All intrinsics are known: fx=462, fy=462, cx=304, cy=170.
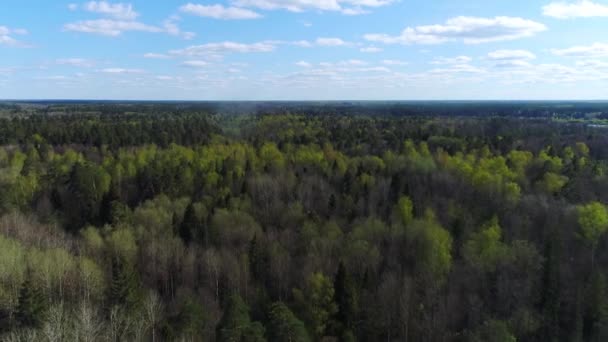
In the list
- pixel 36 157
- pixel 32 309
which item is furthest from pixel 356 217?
pixel 36 157

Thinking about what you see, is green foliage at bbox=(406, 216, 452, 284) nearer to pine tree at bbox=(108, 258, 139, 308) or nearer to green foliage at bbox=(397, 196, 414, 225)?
green foliage at bbox=(397, 196, 414, 225)

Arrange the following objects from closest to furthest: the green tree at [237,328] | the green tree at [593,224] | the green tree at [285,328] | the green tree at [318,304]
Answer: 1. the green tree at [237,328]
2. the green tree at [285,328]
3. the green tree at [318,304]
4. the green tree at [593,224]

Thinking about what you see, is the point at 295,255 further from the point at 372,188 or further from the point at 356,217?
the point at 372,188

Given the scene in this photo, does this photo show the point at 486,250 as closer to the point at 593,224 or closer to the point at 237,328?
the point at 593,224

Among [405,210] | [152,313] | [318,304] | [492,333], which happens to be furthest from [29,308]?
[405,210]

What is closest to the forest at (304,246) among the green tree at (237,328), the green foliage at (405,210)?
the green tree at (237,328)

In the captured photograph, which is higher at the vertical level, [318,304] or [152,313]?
[152,313]

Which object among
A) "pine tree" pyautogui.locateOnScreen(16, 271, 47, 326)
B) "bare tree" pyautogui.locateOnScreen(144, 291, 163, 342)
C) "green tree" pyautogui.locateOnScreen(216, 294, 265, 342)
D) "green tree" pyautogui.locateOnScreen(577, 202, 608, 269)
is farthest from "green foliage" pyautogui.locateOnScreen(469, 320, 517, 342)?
"pine tree" pyautogui.locateOnScreen(16, 271, 47, 326)

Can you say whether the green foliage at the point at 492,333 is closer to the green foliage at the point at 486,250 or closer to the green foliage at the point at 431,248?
the green foliage at the point at 431,248

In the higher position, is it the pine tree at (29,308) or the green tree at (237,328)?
the pine tree at (29,308)
